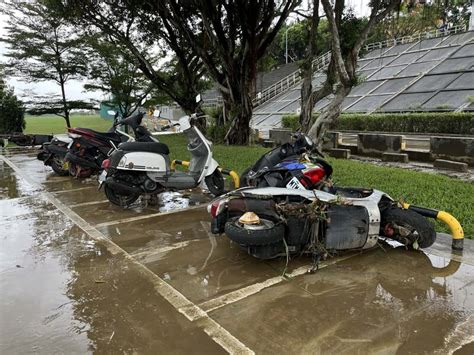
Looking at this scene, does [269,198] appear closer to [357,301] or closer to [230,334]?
[357,301]

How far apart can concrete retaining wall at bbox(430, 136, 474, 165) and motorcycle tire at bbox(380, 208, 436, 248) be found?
594 centimetres

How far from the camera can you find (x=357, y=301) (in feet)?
8.73

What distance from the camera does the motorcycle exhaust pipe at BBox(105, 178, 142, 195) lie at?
5.05 m

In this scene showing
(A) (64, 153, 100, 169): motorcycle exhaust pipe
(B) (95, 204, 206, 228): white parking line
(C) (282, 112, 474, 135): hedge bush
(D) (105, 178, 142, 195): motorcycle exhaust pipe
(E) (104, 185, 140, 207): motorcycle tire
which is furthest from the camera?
(C) (282, 112, 474, 135): hedge bush

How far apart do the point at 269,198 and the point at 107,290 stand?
1502mm

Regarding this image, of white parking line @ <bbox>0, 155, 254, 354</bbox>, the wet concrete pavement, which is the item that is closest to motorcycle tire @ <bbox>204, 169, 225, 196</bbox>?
the wet concrete pavement

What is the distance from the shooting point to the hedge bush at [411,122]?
1223 centimetres

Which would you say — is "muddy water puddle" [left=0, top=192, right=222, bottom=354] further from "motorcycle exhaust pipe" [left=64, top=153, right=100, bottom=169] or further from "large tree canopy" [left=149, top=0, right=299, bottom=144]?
"large tree canopy" [left=149, top=0, right=299, bottom=144]

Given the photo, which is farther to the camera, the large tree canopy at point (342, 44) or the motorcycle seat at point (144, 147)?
the large tree canopy at point (342, 44)

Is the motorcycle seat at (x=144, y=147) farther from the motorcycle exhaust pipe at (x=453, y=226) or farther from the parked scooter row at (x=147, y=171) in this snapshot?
the motorcycle exhaust pipe at (x=453, y=226)

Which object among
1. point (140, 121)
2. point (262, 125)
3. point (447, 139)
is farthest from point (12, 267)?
point (262, 125)

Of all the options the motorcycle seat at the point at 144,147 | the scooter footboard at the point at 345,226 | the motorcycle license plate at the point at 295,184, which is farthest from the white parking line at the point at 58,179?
the scooter footboard at the point at 345,226

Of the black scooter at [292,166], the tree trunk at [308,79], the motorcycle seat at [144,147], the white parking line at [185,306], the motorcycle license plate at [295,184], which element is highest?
the tree trunk at [308,79]

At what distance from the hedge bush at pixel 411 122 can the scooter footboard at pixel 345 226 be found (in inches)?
423
